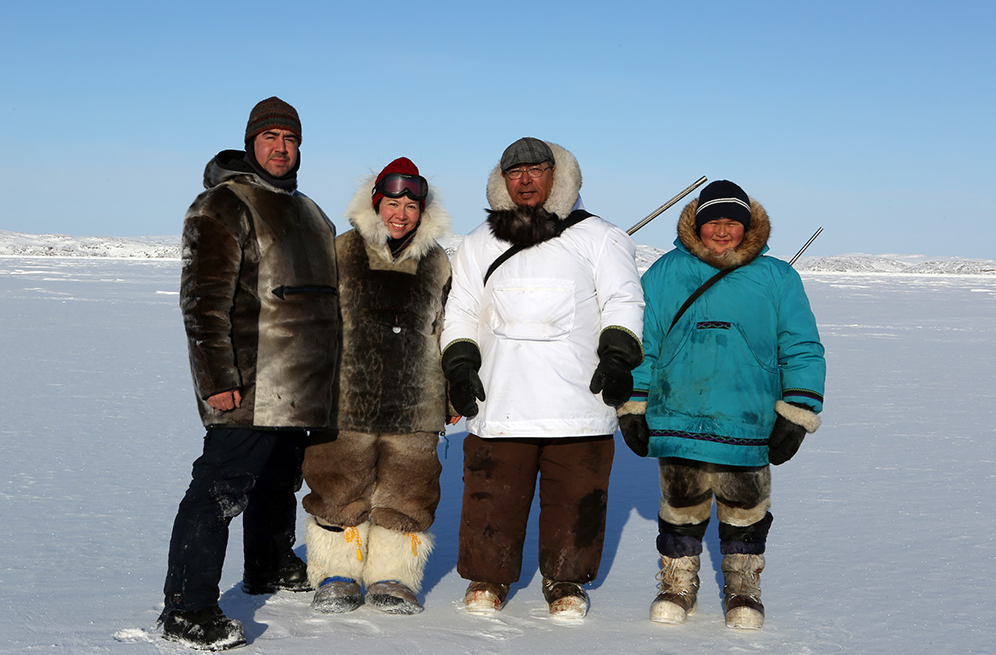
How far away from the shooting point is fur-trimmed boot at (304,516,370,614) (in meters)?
3.14

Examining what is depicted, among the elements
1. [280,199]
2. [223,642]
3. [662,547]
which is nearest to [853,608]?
[662,547]

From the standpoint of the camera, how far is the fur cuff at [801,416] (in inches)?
115

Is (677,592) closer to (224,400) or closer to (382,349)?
(382,349)

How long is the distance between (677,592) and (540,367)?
914 millimetres

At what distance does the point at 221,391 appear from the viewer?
2.73 metres

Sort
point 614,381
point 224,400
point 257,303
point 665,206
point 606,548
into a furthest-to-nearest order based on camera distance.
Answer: point 606,548 → point 665,206 → point 614,381 → point 257,303 → point 224,400

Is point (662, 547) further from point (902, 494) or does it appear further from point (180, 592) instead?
point (902, 494)

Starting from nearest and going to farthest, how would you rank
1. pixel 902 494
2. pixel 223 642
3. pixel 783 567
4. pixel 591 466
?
pixel 223 642, pixel 591 466, pixel 783 567, pixel 902 494

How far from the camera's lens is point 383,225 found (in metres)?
3.16

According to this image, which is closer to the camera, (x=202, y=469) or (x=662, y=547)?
(x=202, y=469)

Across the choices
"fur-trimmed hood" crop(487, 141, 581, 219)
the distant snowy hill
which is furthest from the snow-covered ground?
the distant snowy hill

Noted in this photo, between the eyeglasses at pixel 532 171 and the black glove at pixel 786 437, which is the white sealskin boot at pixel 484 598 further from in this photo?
the eyeglasses at pixel 532 171

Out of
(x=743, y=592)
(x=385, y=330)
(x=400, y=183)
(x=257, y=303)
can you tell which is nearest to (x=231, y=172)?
(x=257, y=303)

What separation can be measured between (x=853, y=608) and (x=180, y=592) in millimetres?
2309
